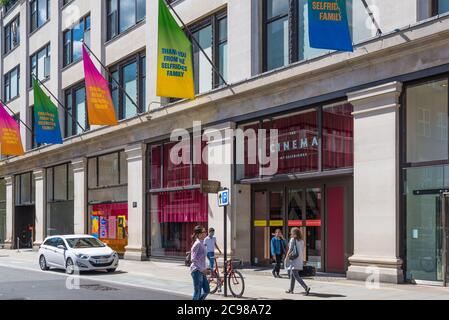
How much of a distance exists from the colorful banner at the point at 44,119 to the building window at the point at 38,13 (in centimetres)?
904

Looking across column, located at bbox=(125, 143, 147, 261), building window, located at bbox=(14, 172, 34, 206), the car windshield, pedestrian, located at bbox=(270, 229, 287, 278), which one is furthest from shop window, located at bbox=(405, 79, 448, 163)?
building window, located at bbox=(14, 172, 34, 206)

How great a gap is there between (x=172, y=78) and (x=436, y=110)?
9.12 metres

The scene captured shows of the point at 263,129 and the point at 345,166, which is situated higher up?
the point at 263,129

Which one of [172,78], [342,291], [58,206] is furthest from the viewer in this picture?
[58,206]

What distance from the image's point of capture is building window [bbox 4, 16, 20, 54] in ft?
145

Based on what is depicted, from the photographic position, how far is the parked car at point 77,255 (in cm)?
2209

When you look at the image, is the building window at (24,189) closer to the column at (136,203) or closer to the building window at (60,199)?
the building window at (60,199)

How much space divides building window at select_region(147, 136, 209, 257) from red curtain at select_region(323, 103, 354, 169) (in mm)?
6410

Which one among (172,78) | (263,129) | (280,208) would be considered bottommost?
(280,208)

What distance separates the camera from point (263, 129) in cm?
2214

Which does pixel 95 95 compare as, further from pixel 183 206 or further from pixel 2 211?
Result: pixel 2 211

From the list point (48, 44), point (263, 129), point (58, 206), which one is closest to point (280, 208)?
point (263, 129)
